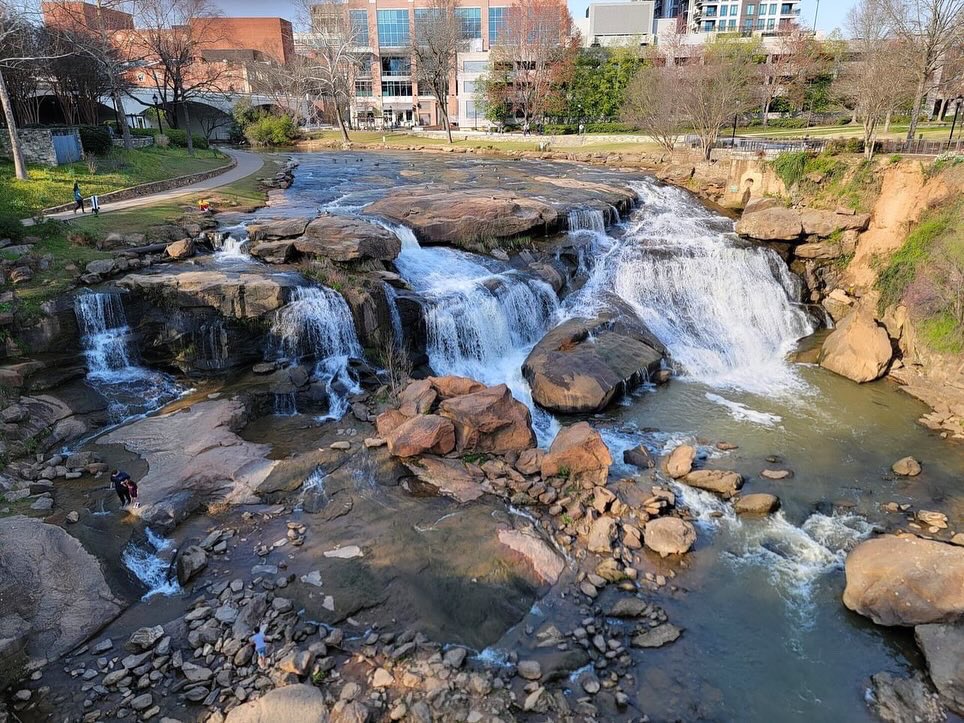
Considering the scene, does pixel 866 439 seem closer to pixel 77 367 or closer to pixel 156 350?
pixel 156 350

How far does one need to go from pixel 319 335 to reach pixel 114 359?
5.20m

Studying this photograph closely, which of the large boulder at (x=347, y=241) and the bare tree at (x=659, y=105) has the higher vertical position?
the bare tree at (x=659, y=105)

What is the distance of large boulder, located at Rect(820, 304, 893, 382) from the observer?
17.9 m

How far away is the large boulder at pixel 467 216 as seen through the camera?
22.7 m

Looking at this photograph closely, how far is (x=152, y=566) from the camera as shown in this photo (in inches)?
402

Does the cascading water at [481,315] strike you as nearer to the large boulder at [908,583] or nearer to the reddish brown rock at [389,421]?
the reddish brown rock at [389,421]

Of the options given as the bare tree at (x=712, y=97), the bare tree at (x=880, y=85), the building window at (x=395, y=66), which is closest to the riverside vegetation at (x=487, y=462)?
the bare tree at (x=880, y=85)

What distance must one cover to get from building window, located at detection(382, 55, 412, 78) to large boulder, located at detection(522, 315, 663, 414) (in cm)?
6950

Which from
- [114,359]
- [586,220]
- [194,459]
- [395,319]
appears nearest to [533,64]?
[586,220]

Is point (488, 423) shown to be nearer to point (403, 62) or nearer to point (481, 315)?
point (481, 315)

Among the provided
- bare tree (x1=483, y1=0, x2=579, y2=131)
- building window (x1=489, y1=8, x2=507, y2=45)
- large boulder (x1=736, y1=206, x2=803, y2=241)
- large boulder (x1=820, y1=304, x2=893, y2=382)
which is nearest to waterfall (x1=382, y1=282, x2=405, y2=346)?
large boulder (x1=820, y1=304, x2=893, y2=382)

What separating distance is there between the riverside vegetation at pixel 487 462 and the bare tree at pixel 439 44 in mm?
39253

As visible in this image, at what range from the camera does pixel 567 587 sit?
10.2m

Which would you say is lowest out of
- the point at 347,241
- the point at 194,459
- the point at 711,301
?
the point at 194,459
